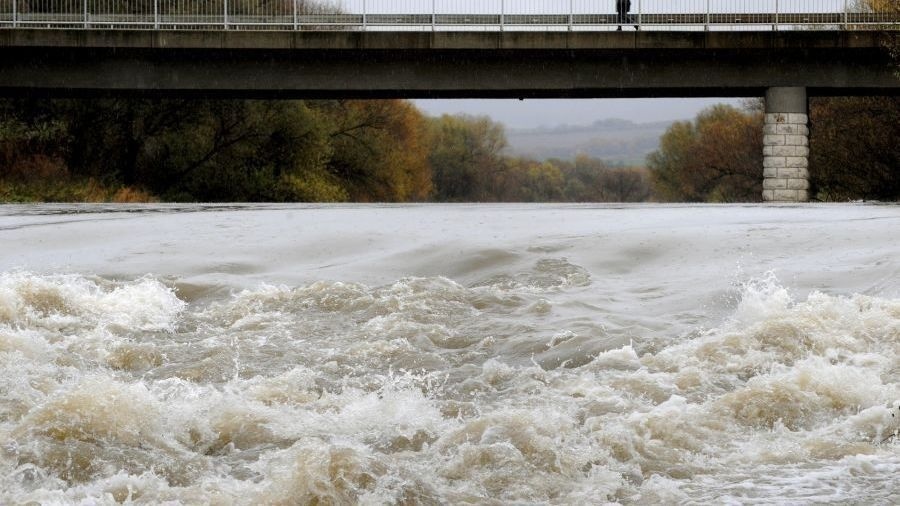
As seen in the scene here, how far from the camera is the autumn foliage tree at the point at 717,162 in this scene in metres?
64.9

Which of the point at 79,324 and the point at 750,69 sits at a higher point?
the point at 750,69

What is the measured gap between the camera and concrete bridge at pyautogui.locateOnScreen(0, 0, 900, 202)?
34.6 metres

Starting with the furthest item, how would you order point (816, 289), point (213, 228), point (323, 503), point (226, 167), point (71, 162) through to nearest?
point (226, 167), point (71, 162), point (213, 228), point (816, 289), point (323, 503)

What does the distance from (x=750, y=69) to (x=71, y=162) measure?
76.8 feet

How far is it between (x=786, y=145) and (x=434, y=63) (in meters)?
11.0

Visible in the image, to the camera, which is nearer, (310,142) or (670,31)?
(670,31)

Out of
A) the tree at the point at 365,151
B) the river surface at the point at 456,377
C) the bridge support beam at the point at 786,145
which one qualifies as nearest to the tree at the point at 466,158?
the tree at the point at 365,151

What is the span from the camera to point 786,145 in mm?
36688

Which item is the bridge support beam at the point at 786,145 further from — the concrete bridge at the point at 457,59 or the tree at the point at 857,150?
the tree at the point at 857,150

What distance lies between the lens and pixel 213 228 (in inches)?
726

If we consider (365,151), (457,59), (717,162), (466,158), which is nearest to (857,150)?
(457,59)

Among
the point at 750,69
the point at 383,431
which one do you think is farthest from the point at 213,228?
the point at 750,69

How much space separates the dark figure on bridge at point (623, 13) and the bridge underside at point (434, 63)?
81 centimetres

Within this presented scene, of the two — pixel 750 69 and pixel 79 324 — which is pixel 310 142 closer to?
pixel 750 69
